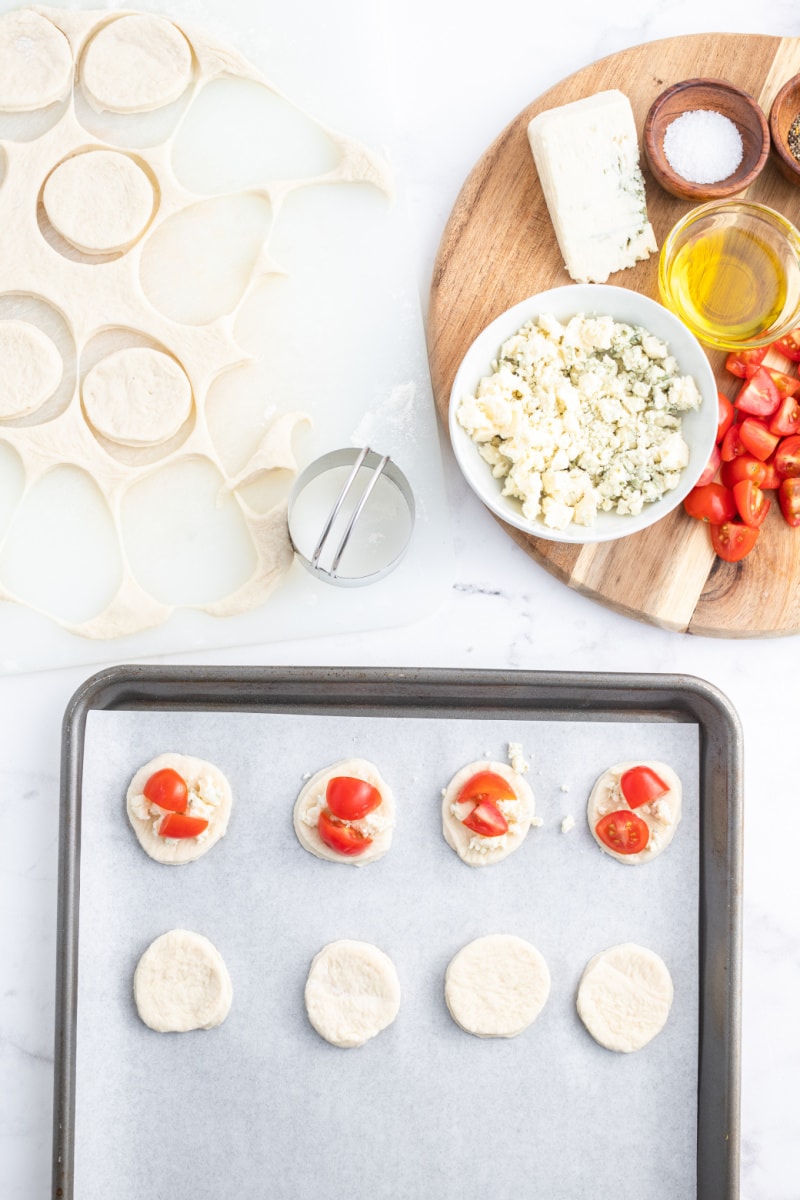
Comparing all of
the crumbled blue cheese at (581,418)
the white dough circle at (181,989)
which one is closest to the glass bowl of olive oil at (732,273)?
the crumbled blue cheese at (581,418)

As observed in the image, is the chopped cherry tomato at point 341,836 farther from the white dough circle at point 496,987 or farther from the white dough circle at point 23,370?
the white dough circle at point 23,370

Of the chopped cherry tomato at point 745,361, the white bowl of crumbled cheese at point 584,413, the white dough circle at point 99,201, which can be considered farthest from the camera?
the white dough circle at point 99,201

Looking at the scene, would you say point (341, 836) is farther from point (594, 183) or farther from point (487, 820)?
point (594, 183)

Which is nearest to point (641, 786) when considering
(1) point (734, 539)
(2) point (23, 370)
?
(1) point (734, 539)

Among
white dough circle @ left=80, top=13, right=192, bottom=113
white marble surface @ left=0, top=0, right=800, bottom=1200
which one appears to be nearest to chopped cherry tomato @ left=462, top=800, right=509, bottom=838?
white marble surface @ left=0, top=0, right=800, bottom=1200

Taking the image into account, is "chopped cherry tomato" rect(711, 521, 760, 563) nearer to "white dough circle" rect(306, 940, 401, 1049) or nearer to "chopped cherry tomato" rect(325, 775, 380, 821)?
"chopped cherry tomato" rect(325, 775, 380, 821)

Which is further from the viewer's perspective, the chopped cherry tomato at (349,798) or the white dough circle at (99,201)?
the white dough circle at (99,201)
